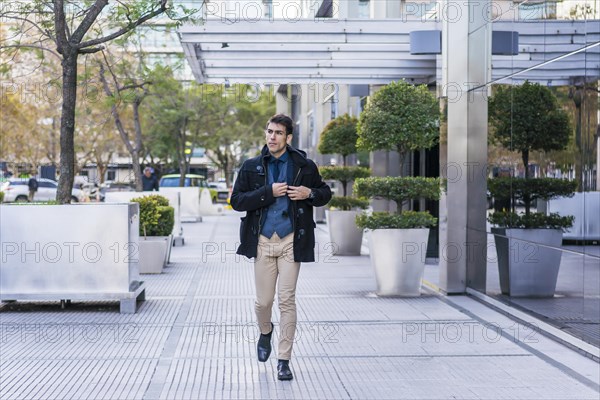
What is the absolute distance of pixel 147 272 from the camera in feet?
49.3

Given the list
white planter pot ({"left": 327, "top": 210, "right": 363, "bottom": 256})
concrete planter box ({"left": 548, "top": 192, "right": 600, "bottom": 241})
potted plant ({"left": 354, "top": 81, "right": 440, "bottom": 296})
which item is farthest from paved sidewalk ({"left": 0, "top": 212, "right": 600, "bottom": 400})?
white planter pot ({"left": 327, "top": 210, "right": 363, "bottom": 256})

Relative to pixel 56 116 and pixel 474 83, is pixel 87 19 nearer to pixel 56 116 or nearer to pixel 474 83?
pixel 474 83

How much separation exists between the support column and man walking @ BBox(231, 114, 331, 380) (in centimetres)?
471

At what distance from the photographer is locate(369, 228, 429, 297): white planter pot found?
1207 centimetres

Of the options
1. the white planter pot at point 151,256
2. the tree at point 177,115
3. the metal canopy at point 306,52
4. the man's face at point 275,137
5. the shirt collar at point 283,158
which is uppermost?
the tree at point 177,115

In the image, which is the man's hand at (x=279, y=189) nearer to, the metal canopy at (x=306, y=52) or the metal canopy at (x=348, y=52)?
the metal canopy at (x=348, y=52)

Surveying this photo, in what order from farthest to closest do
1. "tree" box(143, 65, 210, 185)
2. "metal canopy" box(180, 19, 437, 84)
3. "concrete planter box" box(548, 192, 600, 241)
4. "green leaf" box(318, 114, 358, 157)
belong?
"tree" box(143, 65, 210, 185), "green leaf" box(318, 114, 358, 157), "metal canopy" box(180, 19, 437, 84), "concrete planter box" box(548, 192, 600, 241)

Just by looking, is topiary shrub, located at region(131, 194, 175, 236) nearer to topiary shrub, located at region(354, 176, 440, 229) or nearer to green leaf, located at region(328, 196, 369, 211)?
topiary shrub, located at region(354, 176, 440, 229)

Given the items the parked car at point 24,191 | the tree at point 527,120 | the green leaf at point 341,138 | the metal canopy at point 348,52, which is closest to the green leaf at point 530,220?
the tree at point 527,120

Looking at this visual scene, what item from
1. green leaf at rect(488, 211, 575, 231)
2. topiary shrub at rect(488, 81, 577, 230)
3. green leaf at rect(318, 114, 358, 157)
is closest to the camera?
green leaf at rect(488, 211, 575, 231)

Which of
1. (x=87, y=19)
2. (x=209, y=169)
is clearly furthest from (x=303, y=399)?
(x=209, y=169)

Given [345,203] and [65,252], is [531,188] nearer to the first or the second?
[65,252]

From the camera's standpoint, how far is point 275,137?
7234 millimetres

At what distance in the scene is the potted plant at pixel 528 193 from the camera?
9227 millimetres
